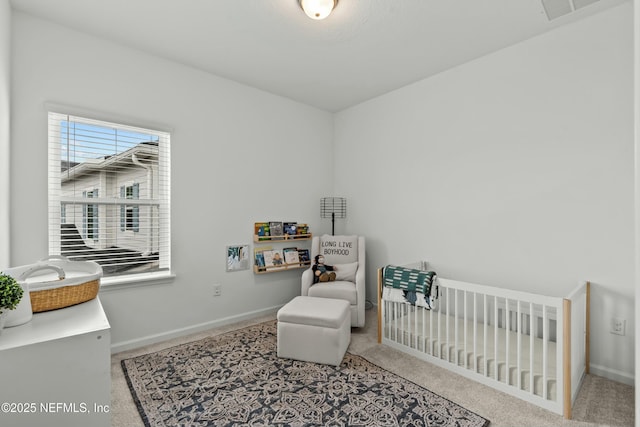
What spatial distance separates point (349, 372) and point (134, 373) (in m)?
1.57

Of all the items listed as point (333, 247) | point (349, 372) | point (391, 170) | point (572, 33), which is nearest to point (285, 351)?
point (349, 372)

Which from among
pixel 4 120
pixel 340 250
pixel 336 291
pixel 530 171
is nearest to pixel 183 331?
pixel 336 291

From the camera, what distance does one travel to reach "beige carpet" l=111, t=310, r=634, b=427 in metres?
1.76

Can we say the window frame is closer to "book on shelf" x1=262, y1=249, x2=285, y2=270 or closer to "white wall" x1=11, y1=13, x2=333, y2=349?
"white wall" x1=11, y1=13, x2=333, y2=349

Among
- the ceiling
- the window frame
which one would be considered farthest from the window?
the ceiling

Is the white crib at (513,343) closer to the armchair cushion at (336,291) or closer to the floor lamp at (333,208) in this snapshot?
the armchair cushion at (336,291)

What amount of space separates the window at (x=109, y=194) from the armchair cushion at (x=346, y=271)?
5.73 feet

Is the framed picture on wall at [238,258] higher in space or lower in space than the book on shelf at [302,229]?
lower

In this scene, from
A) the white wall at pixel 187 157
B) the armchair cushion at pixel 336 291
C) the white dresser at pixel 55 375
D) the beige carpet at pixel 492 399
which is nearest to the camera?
the white dresser at pixel 55 375

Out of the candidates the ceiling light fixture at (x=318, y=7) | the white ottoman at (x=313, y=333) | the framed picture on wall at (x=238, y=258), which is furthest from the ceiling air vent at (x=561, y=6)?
the framed picture on wall at (x=238, y=258)

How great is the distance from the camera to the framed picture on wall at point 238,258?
331 cm

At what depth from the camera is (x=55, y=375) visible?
44.1 inches

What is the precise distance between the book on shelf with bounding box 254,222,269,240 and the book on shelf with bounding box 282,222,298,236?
0.79ft

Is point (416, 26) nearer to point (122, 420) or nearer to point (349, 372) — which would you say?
point (349, 372)
